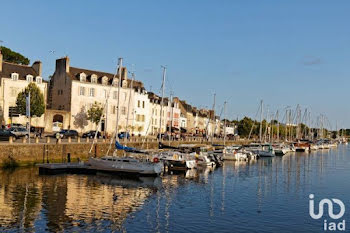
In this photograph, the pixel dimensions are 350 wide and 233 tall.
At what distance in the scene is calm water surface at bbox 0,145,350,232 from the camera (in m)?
22.1

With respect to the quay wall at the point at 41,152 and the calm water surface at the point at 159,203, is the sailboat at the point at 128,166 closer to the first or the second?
the calm water surface at the point at 159,203

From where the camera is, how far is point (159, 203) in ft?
92.5

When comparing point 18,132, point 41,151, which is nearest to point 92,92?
point 18,132

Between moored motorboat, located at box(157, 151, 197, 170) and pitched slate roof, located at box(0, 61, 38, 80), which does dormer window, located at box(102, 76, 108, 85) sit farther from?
moored motorboat, located at box(157, 151, 197, 170)

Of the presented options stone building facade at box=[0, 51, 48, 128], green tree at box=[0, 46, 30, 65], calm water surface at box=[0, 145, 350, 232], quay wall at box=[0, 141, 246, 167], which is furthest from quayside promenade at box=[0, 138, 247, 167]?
green tree at box=[0, 46, 30, 65]

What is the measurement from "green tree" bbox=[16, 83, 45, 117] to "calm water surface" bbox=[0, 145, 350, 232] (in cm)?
2553

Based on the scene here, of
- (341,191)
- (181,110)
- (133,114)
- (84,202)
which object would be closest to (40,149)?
(84,202)

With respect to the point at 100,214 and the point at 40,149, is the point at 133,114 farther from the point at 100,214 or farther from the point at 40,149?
the point at 100,214

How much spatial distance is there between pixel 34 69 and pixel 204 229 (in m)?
59.1

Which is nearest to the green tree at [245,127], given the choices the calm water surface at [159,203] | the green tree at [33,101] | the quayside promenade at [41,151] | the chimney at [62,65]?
the chimney at [62,65]

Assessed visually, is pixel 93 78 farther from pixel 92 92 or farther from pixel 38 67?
pixel 38 67

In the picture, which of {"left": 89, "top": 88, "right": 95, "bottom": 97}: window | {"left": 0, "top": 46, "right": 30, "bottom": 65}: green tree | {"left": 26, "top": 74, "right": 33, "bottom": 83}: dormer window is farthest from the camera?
{"left": 0, "top": 46, "right": 30, "bottom": 65}: green tree

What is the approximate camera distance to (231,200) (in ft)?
100

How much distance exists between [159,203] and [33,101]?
43.5 m
